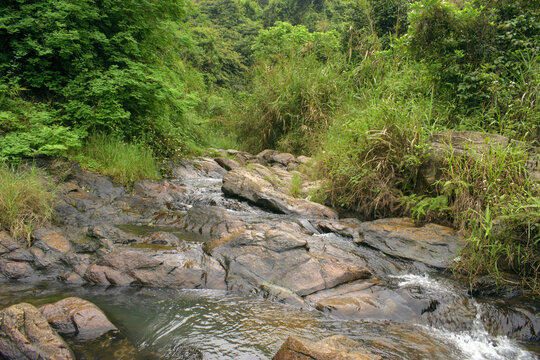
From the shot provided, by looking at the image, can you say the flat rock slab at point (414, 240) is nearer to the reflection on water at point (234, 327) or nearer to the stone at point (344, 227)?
the stone at point (344, 227)

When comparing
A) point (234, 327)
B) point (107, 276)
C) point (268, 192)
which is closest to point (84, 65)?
point (268, 192)

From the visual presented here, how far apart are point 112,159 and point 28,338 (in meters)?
4.49

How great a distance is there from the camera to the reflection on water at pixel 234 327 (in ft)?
8.32

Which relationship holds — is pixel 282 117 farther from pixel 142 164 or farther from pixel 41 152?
pixel 41 152

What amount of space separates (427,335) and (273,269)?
1.58m

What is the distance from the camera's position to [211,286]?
3463 millimetres

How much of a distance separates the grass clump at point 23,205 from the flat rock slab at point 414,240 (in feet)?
13.8

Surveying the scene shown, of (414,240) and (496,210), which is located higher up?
(496,210)

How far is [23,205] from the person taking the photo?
13.0 feet

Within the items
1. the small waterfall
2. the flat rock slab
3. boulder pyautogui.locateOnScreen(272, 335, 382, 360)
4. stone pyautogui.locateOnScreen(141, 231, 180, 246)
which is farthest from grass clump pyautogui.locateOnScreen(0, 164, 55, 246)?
the small waterfall

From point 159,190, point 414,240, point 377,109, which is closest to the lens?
point 414,240

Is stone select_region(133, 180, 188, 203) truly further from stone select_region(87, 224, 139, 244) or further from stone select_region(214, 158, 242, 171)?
stone select_region(214, 158, 242, 171)

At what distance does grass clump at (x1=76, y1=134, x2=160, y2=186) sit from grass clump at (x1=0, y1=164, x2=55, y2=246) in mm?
1623

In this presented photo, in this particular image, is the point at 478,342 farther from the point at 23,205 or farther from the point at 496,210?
the point at 23,205
